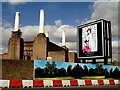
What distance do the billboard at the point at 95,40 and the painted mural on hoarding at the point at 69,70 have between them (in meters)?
3.19

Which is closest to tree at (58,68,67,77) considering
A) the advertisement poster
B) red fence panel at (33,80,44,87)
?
red fence panel at (33,80,44,87)

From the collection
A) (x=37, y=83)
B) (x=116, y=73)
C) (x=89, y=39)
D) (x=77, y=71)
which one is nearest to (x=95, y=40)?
(x=89, y=39)

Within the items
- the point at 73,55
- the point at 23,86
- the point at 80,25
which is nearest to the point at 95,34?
the point at 80,25

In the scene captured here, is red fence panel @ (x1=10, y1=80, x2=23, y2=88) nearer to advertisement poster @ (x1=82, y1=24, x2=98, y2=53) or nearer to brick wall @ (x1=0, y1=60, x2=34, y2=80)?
brick wall @ (x1=0, y1=60, x2=34, y2=80)

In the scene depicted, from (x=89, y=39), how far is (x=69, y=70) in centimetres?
1196

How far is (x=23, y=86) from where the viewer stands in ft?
73.7

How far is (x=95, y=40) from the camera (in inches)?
1663

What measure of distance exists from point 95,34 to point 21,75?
53.9 feet

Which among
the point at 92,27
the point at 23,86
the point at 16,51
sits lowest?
the point at 23,86

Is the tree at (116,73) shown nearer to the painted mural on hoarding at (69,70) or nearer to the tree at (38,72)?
the painted mural on hoarding at (69,70)

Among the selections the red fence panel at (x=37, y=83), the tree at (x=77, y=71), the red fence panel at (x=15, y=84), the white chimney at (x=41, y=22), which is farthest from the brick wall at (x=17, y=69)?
the white chimney at (x=41, y=22)

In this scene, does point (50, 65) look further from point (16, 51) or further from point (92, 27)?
point (16, 51)

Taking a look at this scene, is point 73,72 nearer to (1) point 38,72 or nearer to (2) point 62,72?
(2) point 62,72

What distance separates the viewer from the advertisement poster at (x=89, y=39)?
42.3m
